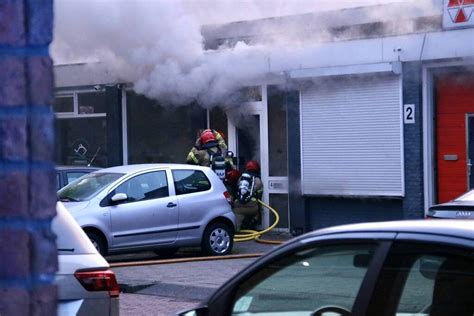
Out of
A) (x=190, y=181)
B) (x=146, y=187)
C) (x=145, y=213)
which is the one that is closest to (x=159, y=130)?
(x=190, y=181)

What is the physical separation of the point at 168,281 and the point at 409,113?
5.90m

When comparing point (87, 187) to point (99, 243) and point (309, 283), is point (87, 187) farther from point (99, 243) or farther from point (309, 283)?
point (309, 283)

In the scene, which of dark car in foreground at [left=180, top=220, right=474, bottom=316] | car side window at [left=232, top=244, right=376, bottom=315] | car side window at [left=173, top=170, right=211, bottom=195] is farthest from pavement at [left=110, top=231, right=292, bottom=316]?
dark car in foreground at [left=180, top=220, right=474, bottom=316]

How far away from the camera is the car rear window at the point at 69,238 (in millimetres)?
6230

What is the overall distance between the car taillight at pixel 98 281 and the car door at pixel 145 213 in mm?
7349

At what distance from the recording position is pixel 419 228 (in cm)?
404

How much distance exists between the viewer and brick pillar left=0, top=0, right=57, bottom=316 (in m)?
1.98

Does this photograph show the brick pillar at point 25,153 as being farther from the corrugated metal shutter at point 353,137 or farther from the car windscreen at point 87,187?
the corrugated metal shutter at point 353,137

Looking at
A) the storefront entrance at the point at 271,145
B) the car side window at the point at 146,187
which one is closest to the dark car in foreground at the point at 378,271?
the car side window at the point at 146,187

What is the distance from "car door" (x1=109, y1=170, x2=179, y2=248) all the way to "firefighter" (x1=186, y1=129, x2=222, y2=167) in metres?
3.18

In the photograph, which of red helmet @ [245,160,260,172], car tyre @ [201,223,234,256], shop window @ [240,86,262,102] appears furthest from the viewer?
shop window @ [240,86,262,102]

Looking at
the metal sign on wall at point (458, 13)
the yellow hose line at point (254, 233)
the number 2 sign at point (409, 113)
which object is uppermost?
the metal sign on wall at point (458, 13)

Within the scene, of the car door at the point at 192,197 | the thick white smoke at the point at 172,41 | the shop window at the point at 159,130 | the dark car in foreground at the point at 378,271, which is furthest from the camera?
the shop window at the point at 159,130

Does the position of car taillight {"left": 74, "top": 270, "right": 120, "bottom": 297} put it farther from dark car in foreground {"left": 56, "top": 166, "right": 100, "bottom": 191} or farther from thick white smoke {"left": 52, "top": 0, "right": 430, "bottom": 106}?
thick white smoke {"left": 52, "top": 0, "right": 430, "bottom": 106}
